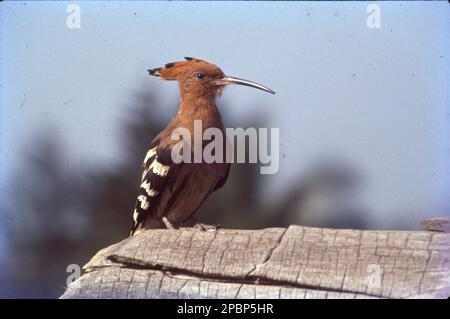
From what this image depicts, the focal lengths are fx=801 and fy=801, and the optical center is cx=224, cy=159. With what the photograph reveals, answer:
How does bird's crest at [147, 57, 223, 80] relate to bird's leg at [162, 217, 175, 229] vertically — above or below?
above

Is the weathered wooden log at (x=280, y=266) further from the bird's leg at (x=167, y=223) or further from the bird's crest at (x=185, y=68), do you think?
the bird's crest at (x=185, y=68)

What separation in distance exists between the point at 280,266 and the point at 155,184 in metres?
1.46

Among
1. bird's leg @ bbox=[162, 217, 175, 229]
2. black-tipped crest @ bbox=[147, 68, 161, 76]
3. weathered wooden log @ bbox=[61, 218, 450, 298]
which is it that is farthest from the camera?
black-tipped crest @ bbox=[147, 68, 161, 76]

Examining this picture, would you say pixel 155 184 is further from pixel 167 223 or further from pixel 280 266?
pixel 280 266

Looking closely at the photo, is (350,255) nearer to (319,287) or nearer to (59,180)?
(319,287)

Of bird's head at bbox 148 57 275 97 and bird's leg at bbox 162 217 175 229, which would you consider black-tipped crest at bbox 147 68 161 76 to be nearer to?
bird's head at bbox 148 57 275 97

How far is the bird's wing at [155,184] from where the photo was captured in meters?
3.40

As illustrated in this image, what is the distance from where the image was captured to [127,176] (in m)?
4.11

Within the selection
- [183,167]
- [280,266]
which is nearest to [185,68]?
[183,167]

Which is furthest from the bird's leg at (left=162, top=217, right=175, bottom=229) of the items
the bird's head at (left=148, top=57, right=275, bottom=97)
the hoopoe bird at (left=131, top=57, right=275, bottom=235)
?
the bird's head at (left=148, top=57, right=275, bottom=97)

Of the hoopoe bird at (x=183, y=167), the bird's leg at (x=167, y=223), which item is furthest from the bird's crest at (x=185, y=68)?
the bird's leg at (x=167, y=223)

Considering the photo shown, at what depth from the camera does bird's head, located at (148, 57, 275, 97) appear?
370 cm

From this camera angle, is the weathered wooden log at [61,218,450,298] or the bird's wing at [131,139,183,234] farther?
the bird's wing at [131,139,183,234]
